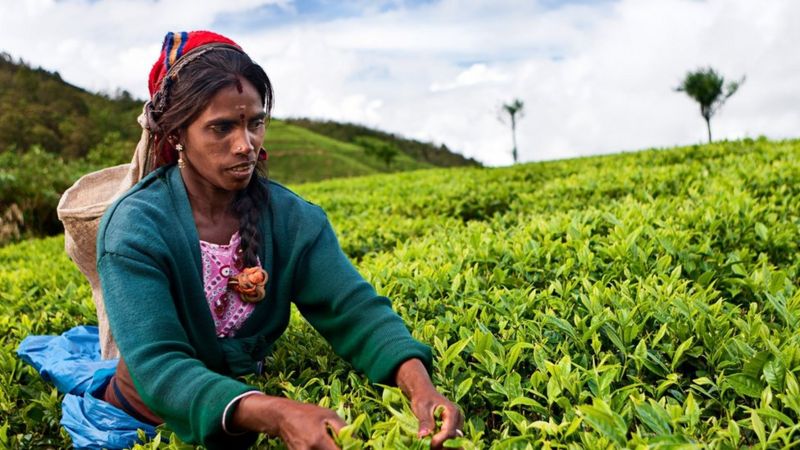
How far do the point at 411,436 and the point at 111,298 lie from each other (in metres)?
0.95

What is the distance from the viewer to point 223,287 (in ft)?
7.52

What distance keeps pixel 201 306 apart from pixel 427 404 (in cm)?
80

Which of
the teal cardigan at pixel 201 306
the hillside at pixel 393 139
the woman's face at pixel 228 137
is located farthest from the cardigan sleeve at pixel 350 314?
the hillside at pixel 393 139

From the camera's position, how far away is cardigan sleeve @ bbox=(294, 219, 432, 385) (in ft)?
6.81

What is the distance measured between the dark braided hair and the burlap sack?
19 cm

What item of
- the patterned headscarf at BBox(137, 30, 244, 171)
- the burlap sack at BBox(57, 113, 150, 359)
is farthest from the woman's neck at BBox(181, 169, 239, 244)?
the burlap sack at BBox(57, 113, 150, 359)

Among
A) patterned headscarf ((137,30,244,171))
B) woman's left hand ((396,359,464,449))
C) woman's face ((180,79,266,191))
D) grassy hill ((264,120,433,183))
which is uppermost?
grassy hill ((264,120,433,183))

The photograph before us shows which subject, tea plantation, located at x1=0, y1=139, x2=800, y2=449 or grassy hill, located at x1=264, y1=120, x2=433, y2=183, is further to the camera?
grassy hill, located at x1=264, y1=120, x2=433, y2=183

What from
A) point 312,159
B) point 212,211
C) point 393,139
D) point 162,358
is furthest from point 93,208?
point 393,139

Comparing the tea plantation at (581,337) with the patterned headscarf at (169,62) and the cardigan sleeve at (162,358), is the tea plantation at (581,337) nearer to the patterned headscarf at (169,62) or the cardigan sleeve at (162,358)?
the cardigan sleeve at (162,358)

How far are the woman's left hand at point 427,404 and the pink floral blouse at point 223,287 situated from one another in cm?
64

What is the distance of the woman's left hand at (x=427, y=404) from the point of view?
1.71 m

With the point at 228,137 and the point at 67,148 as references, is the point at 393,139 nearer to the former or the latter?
the point at 67,148

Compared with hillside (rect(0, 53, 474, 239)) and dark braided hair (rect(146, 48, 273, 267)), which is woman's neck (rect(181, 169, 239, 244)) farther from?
hillside (rect(0, 53, 474, 239))
